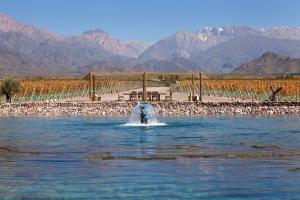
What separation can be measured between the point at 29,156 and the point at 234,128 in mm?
13378

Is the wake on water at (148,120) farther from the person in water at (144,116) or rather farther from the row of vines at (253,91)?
the row of vines at (253,91)

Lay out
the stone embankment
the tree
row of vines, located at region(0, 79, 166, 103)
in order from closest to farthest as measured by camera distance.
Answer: the stone embankment → the tree → row of vines, located at region(0, 79, 166, 103)

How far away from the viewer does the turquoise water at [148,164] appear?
40.9ft

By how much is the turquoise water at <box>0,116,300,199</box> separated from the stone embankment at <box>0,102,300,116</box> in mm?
13800

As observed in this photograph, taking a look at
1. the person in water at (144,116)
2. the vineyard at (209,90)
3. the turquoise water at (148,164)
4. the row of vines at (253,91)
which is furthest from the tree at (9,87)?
the turquoise water at (148,164)

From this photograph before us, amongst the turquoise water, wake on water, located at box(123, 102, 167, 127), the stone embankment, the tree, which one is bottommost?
the turquoise water

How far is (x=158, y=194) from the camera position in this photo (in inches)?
479

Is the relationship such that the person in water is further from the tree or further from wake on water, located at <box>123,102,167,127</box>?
the tree

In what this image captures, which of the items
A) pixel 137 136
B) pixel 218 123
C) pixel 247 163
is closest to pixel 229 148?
pixel 247 163

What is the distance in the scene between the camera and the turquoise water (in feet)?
40.9

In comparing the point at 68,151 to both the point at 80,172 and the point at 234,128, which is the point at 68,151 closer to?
the point at 80,172

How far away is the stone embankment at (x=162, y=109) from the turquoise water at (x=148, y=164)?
1380 cm

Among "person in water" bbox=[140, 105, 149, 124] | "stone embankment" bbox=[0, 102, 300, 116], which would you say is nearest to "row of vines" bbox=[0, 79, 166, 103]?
"stone embankment" bbox=[0, 102, 300, 116]

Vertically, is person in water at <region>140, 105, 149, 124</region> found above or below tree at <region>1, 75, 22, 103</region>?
below
